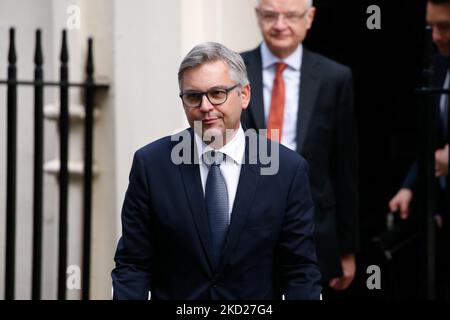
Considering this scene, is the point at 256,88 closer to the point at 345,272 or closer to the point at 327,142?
the point at 327,142

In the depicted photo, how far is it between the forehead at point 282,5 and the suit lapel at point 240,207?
74.3 inches

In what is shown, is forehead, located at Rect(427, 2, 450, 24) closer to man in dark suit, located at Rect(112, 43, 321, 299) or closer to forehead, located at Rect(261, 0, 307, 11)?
forehead, located at Rect(261, 0, 307, 11)

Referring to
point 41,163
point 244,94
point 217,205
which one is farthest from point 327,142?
point 217,205

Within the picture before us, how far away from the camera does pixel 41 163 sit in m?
6.14

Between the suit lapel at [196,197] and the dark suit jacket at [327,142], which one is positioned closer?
the suit lapel at [196,197]

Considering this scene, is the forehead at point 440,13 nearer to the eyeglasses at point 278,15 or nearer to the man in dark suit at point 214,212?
the eyeglasses at point 278,15

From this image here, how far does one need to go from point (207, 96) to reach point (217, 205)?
0.36 meters

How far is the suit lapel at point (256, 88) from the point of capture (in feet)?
17.6

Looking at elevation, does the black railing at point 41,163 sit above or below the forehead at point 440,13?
below

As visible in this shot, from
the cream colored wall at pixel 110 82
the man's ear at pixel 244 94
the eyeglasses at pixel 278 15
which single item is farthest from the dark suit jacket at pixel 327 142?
the man's ear at pixel 244 94

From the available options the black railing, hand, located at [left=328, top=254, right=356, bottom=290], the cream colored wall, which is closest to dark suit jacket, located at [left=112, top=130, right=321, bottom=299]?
hand, located at [left=328, top=254, right=356, bottom=290]

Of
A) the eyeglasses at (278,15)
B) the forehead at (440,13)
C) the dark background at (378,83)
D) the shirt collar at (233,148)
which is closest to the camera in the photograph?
the shirt collar at (233,148)

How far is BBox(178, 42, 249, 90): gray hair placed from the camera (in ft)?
12.0
